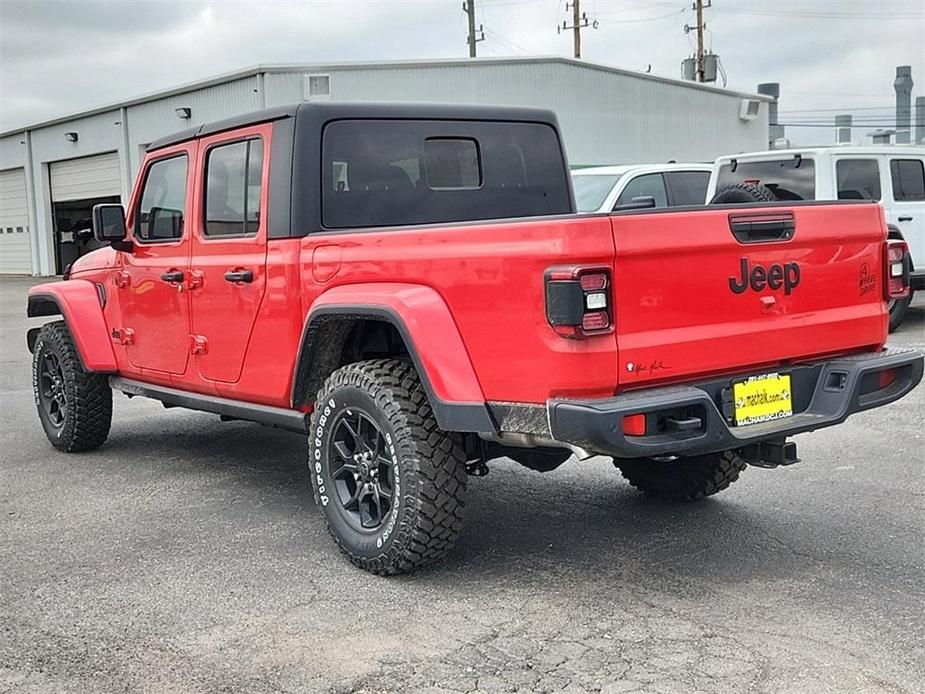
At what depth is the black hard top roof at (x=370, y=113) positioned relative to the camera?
4.70m

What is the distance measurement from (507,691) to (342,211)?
8.00 feet

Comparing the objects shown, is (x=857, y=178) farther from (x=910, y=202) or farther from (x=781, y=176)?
(x=910, y=202)

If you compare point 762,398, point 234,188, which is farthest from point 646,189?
point 762,398

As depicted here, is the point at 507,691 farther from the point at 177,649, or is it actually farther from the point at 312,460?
the point at 312,460

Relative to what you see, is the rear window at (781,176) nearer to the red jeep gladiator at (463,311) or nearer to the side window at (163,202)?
the red jeep gladiator at (463,311)

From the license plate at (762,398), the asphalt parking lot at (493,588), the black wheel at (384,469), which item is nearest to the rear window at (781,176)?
the asphalt parking lot at (493,588)

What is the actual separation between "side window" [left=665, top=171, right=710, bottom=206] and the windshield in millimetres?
740

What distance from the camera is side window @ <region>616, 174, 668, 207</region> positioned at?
10711mm

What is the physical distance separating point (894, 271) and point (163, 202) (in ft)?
12.5

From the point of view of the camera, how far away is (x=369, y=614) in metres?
3.73

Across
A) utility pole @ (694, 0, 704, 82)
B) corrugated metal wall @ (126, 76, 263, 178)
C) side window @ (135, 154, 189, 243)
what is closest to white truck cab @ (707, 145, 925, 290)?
side window @ (135, 154, 189, 243)

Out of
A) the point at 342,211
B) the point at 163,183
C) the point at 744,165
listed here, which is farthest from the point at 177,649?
the point at 744,165

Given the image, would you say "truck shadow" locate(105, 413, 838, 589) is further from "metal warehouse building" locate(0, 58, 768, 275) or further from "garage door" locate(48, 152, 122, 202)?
"garage door" locate(48, 152, 122, 202)

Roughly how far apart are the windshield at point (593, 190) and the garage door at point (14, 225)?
28.2 meters
